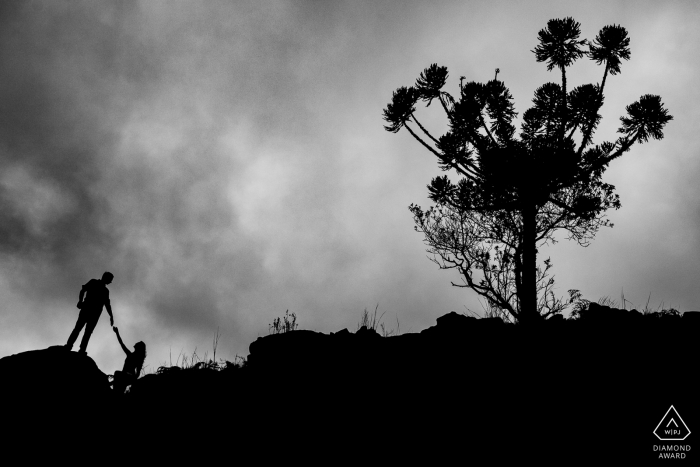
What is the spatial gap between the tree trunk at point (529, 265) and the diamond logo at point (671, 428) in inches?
215

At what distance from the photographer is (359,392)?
24.6 ft

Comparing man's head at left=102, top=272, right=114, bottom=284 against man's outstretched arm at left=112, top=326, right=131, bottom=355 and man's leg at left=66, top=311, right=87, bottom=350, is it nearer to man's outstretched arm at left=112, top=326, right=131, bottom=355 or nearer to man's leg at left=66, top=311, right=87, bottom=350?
man's leg at left=66, top=311, right=87, bottom=350

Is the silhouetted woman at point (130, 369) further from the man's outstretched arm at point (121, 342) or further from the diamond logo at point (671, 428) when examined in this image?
the diamond logo at point (671, 428)

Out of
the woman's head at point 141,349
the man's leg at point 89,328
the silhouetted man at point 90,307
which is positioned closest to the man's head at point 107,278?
the silhouetted man at point 90,307

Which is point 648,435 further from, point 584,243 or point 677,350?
point 584,243

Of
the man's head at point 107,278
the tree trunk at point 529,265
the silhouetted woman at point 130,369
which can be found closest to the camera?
the silhouetted woman at point 130,369

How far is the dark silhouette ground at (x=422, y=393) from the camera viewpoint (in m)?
6.27

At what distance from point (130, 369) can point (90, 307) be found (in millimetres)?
1953

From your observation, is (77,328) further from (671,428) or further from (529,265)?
(529,265)

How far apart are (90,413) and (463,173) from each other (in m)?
11.2

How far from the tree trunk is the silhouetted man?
9.60 meters

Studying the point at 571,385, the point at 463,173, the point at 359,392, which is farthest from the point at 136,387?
the point at 463,173

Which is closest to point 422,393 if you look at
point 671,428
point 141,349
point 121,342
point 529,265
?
point 671,428

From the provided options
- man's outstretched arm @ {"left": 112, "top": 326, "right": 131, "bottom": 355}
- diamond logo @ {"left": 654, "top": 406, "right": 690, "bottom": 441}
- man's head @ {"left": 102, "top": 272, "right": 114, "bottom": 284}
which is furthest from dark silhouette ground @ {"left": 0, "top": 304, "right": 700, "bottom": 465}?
man's head @ {"left": 102, "top": 272, "right": 114, "bottom": 284}
